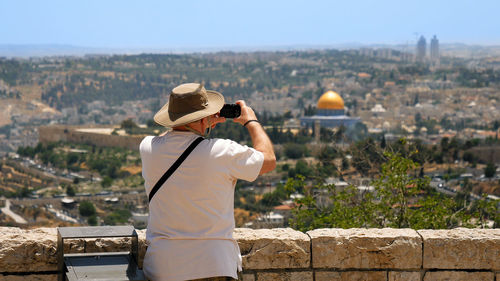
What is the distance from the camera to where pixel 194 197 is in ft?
9.29

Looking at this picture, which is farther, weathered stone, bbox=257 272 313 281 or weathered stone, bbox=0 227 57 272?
weathered stone, bbox=257 272 313 281

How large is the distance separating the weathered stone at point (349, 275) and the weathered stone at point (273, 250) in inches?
3.8

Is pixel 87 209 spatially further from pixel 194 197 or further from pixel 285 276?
pixel 194 197

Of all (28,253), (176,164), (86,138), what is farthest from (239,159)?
(86,138)

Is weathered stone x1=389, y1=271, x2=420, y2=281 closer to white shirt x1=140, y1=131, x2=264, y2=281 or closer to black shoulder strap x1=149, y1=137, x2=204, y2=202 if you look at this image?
white shirt x1=140, y1=131, x2=264, y2=281

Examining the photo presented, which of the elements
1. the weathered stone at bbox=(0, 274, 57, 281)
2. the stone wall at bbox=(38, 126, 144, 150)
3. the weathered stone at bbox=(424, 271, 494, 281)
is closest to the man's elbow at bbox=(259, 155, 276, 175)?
the weathered stone at bbox=(0, 274, 57, 281)

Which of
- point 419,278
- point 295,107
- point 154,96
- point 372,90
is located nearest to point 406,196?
point 419,278

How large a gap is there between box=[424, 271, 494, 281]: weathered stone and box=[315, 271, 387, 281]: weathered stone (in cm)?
23

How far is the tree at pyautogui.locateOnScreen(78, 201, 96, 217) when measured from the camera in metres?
43.5

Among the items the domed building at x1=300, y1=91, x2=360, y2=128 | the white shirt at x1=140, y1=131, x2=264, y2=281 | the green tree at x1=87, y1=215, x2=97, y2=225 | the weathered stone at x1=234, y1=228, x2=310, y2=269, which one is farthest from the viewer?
the domed building at x1=300, y1=91, x2=360, y2=128

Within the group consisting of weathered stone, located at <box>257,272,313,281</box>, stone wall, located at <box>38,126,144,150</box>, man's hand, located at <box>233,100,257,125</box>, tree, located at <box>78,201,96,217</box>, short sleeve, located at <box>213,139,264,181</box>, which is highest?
man's hand, located at <box>233,100,257,125</box>

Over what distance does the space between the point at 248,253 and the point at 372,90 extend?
134 meters

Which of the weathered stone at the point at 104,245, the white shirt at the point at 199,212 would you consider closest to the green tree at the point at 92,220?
the weathered stone at the point at 104,245

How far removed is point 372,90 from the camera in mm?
136000
